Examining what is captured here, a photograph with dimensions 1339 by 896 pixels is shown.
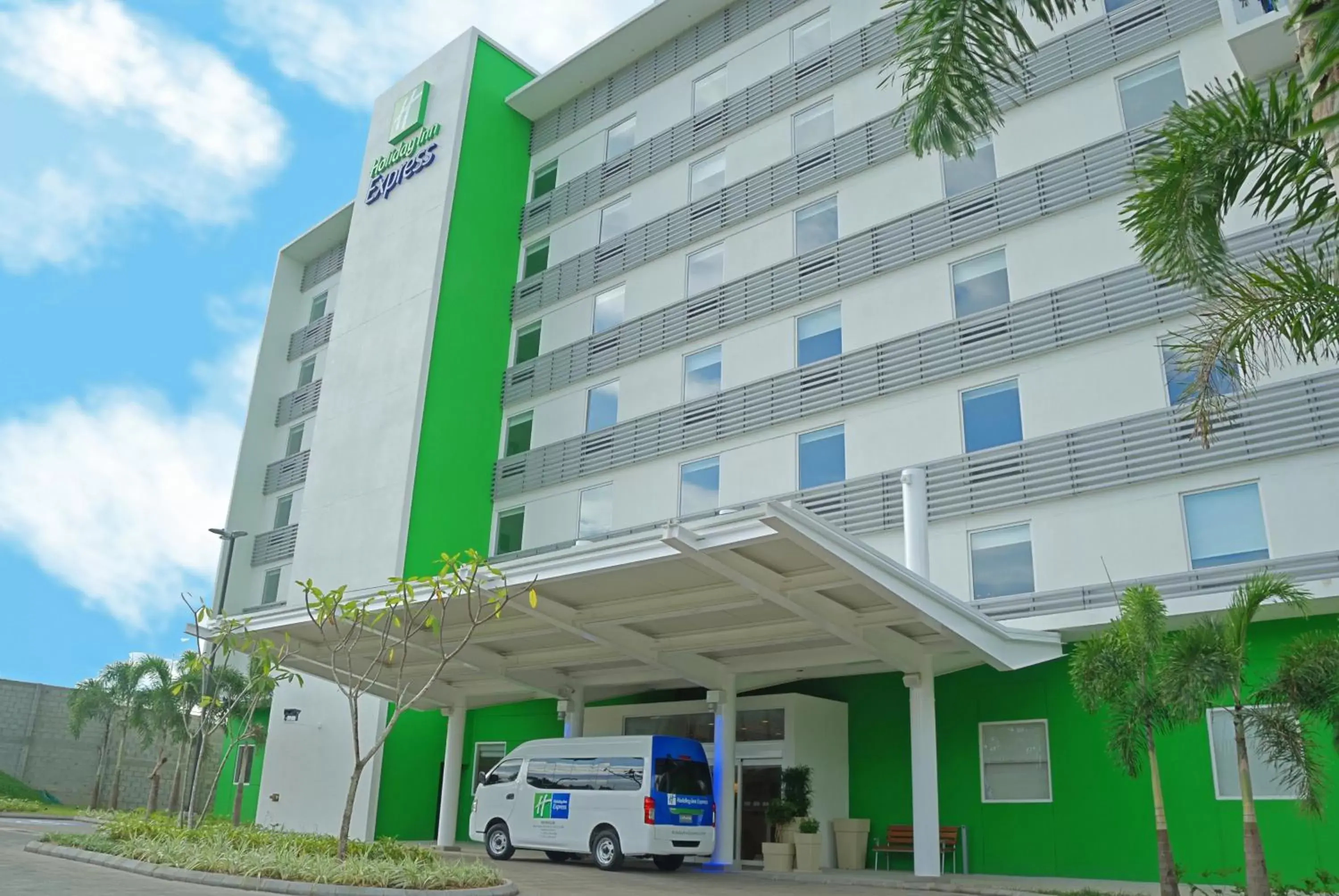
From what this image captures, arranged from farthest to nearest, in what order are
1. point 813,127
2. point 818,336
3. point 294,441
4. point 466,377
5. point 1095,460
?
point 294,441 → point 466,377 → point 813,127 → point 818,336 → point 1095,460

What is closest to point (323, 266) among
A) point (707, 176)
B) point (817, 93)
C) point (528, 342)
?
point (528, 342)

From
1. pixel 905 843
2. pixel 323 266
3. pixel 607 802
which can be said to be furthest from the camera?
pixel 323 266

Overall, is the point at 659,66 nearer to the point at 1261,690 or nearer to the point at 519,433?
the point at 519,433

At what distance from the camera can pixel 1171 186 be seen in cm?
962

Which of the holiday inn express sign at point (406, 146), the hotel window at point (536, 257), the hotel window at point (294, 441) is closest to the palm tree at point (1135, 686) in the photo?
the hotel window at point (536, 257)

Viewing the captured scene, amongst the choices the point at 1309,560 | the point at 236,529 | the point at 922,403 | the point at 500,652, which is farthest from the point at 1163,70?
the point at 236,529

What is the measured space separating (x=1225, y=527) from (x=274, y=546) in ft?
102

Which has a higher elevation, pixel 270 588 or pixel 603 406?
A: pixel 603 406


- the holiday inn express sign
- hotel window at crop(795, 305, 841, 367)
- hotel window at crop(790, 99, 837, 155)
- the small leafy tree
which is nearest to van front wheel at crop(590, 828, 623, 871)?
the small leafy tree

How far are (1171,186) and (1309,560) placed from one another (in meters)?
9.31

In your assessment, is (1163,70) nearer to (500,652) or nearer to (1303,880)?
(1303,880)

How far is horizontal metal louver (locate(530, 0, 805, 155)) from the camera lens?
29.1 meters

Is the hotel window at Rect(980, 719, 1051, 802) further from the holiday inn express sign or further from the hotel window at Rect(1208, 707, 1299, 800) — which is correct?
the holiday inn express sign

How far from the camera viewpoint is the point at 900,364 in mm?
22609
